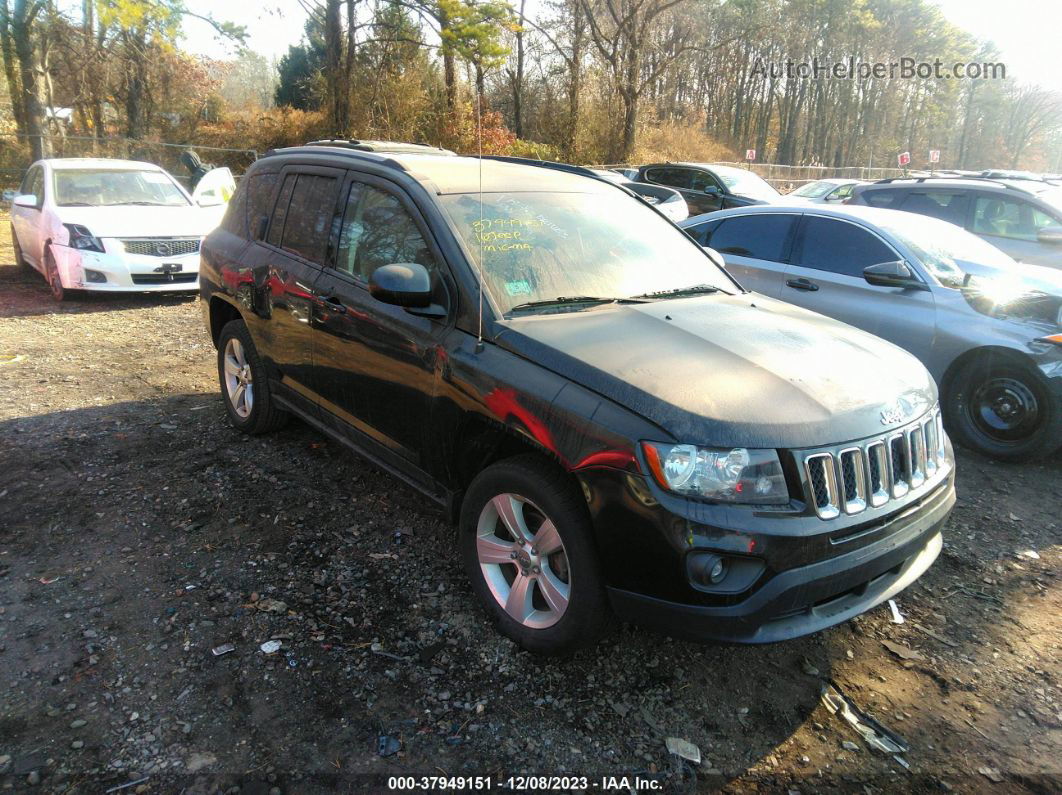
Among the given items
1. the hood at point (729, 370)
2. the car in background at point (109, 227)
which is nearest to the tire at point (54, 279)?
the car in background at point (109, 227)

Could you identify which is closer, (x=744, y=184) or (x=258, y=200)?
(x=258, y=200)

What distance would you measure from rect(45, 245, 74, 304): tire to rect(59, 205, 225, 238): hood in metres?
0.58

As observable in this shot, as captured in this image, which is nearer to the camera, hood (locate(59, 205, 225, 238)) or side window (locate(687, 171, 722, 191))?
hood (locate(59, 205, 225, 238))

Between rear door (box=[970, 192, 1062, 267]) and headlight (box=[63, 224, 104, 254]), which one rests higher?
rear door (box=[970, 192, 1062, 267])

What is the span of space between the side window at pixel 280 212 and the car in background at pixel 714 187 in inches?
435

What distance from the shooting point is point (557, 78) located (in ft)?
95.7

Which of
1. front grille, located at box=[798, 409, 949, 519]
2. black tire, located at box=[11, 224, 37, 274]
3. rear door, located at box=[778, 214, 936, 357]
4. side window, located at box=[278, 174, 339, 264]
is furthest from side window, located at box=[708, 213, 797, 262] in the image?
black tire, located at box=[11, 224, 37, 274]

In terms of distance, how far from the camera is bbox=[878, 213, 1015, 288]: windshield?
18.2ft

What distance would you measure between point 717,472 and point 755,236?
4.89 meters

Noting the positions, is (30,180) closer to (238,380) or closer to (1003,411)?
(238,380)

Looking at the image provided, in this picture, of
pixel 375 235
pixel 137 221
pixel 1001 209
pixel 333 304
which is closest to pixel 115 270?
pixel 137 221

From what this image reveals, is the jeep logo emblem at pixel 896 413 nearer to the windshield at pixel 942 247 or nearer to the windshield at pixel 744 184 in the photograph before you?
the windshield at pixel 942 247

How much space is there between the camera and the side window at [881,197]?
29.9ft

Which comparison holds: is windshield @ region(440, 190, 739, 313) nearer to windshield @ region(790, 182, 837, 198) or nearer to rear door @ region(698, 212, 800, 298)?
rear door @ region(698, 212, 800, 298)
